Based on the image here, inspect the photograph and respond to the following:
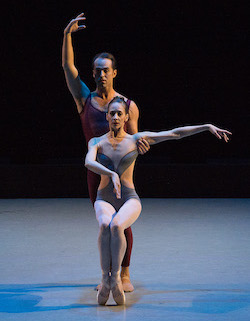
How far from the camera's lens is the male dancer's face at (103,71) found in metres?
3.61

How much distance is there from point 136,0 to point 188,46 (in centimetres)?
97

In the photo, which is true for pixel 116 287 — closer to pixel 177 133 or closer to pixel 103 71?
pixel 177 133

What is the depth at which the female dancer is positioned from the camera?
3264 mm

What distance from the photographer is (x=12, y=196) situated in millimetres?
7828

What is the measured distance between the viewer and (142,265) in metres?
4.31

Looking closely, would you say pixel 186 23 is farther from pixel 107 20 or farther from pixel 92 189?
pixel 92 189

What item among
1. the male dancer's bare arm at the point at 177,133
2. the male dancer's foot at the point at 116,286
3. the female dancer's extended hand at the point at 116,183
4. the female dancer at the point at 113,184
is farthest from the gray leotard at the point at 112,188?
the male dancer's foot at the point at 116,286

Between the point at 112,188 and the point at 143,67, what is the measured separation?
5.16 metres

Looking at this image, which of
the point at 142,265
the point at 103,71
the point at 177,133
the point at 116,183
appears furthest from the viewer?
the point at 142,265

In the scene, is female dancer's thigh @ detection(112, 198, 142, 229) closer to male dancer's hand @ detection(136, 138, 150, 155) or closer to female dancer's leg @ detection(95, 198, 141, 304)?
female dancer's leg @ detection(95, 198, 141, 304)

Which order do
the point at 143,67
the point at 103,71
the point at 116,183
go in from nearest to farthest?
1. the point at 116,183
2. the point at 103,71
3. the point at 143,67

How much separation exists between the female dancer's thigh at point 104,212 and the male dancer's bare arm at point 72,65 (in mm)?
689

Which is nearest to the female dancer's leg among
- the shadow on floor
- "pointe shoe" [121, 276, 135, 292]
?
the shadow on floor

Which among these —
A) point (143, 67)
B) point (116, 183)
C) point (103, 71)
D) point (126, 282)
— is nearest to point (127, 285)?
point (126, 282)
